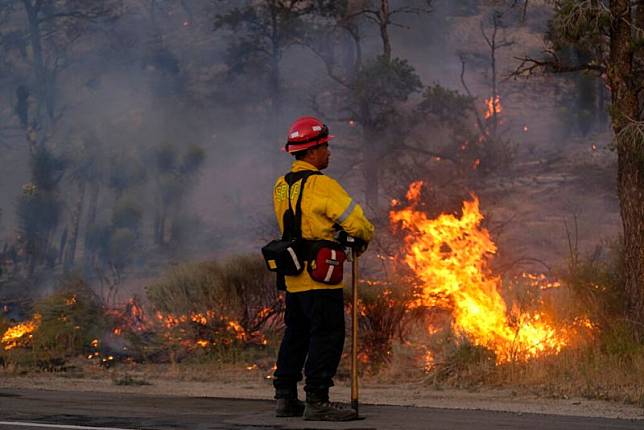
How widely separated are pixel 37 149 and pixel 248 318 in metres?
28.7

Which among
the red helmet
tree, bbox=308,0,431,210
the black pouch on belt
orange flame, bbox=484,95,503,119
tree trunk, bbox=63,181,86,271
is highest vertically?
orange flame, bbox=484,95,503,119

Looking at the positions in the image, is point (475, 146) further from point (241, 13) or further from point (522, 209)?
point (241, 13)

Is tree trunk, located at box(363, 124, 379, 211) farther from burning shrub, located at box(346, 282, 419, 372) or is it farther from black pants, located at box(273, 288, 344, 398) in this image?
black pants, located at box(273, 288, 344, 398)

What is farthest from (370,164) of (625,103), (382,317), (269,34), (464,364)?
(464,364)

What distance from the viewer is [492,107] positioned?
41188 millimetres

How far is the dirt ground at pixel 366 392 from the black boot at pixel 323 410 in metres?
1.48

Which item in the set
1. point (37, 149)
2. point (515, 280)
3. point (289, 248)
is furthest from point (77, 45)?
point (289, 248)

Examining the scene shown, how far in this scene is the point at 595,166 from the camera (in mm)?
34469

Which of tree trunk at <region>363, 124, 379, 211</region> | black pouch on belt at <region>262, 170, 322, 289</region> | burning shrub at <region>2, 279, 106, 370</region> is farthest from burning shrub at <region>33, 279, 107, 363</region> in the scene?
tree trunk at <region>363, 124, 379, 211</region>

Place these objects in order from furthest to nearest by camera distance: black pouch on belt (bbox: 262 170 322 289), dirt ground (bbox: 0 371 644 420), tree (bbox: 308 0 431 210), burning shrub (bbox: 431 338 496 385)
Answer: tree (bbox: 308 0 431 210), burning shrub (bbox: 431 338 496 385), dirt ground (bbox: 0 371 644 420), black pouch on belt (bbox: 262 170 322 289)

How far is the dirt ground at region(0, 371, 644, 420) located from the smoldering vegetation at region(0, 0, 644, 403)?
37 cm

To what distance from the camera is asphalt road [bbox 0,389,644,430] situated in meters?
7.64

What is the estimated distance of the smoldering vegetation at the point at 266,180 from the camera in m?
13.1

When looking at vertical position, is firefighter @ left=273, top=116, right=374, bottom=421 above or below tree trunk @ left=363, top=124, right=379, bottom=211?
below
